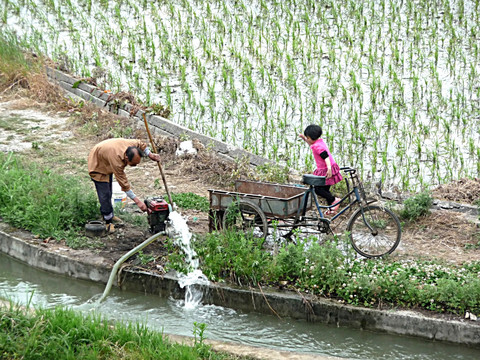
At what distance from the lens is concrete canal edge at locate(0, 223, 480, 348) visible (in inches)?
229

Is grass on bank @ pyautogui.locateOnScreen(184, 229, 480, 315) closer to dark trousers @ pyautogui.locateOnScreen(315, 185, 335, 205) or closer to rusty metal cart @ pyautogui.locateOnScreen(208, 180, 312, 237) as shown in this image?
rusty metal cart @ pyautogui.locateOnScreen(208, 180, 312, 237)

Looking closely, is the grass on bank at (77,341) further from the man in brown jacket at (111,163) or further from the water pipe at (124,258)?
the man in brown jacket at (111,163)

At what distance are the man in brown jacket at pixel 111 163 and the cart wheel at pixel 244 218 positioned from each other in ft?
3.34

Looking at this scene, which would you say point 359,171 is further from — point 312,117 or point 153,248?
point 153,248

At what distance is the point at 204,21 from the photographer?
1537 centimetres

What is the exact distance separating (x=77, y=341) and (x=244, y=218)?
9.05 feet

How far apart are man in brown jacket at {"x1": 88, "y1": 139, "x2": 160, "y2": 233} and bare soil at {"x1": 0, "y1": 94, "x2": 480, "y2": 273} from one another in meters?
0.39

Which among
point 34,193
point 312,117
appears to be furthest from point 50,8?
point 34,193

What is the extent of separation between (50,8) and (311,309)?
13.5 meters

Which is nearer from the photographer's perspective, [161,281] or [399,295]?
[399,295]

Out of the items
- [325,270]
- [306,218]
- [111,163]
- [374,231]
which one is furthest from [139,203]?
[374,231]

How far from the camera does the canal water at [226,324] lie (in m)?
5.71

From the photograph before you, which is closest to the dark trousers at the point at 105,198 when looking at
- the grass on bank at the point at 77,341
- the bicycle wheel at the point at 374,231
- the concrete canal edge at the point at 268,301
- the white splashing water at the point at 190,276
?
the concrete canal edge at the point at 268,301

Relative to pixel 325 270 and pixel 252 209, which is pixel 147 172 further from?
pixel 325 270
